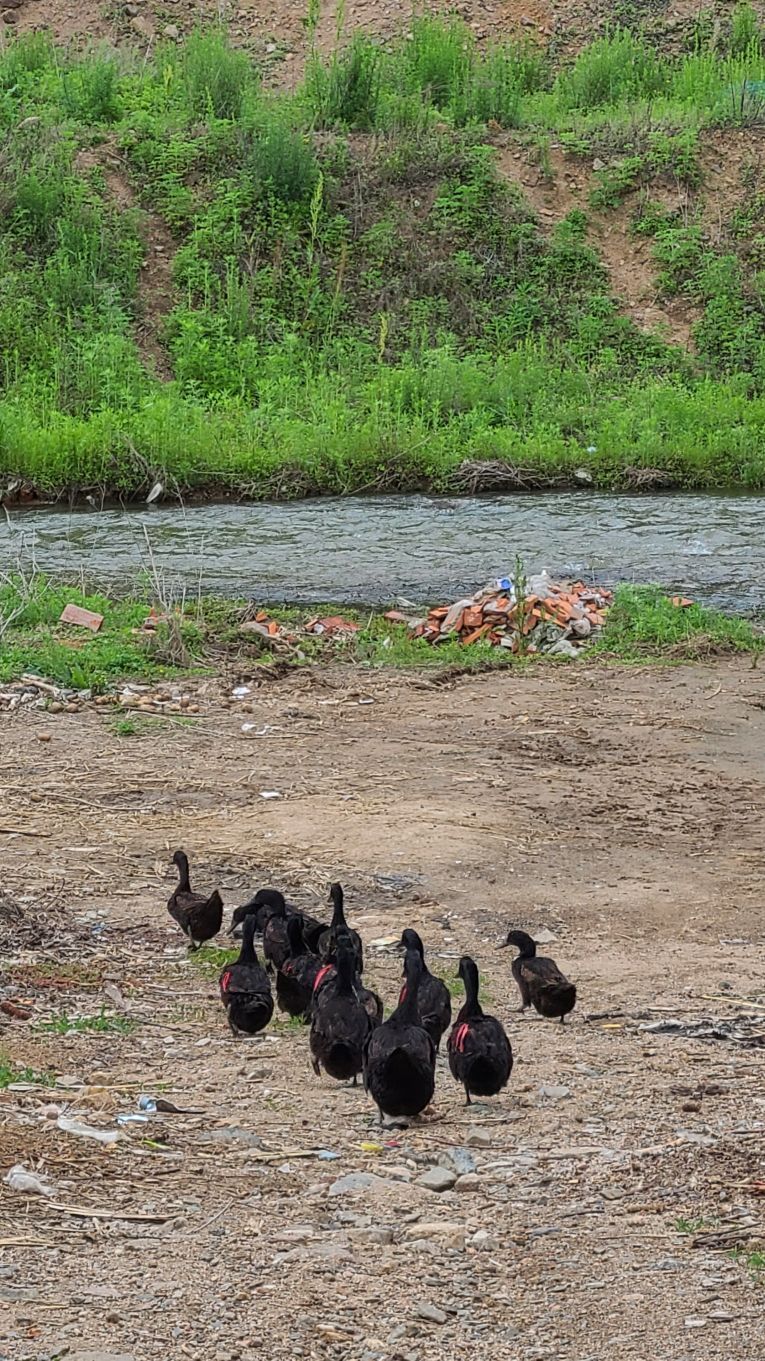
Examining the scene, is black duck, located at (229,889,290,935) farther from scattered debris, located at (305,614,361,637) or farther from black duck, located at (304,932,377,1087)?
scattered debris, located at (305,614,361,637)

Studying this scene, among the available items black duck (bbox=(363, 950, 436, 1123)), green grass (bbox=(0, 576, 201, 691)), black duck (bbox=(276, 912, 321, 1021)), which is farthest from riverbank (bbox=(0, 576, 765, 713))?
black duck (bbox=(363, 950, 436, 1123))

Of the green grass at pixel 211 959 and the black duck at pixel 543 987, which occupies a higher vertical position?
the black duck at pixel 543 987

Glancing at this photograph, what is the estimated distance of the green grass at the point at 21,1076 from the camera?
16.8 feet

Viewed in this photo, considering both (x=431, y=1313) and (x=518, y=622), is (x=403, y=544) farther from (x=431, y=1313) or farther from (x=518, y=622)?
(x=431, y=1313)

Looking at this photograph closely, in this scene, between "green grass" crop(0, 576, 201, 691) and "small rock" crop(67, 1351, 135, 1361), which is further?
"green grass" crop(0, 576, 201, 691)

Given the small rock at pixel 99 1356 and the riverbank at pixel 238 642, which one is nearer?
the small rock at pixel 99 1356

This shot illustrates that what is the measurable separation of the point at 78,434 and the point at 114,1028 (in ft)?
46.0

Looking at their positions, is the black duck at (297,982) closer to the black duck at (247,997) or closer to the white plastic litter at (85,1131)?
the black duck at (247,997)

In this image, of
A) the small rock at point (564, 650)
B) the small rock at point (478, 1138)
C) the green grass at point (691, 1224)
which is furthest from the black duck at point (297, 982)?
the small rock at point (564, 650)

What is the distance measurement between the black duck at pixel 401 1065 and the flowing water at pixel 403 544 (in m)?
9.20

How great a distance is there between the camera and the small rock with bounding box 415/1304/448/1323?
3.83 meters

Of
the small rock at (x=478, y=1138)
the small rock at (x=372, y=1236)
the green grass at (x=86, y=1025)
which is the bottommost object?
the green grass at (x=86, y=1025)

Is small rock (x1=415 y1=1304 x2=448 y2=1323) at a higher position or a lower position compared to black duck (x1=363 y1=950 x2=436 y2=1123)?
higher

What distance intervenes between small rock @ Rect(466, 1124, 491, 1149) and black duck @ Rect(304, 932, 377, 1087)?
0.43 m
